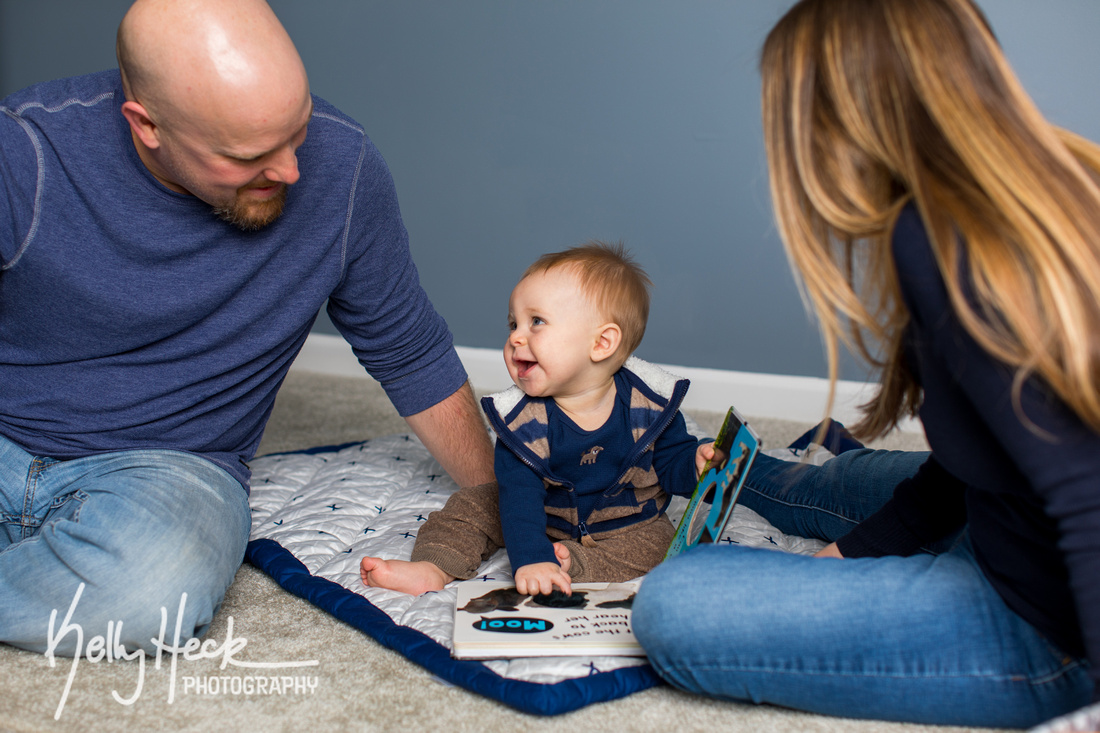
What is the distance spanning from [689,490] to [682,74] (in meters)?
1.19

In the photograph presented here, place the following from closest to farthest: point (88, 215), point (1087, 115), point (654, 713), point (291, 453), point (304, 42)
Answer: point (654, 713) < point (88, 215) < point (291, 453) < point (1087, 115) < point (304, 42)

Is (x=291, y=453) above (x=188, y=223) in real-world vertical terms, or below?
below

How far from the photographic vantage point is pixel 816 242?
2.48 feet

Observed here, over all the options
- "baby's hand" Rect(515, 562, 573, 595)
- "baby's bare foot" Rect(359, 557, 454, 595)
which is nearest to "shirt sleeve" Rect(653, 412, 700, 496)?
"baby's hand" Rect(515, 562, 573, 595)

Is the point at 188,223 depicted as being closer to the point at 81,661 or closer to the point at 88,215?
the point at 88,215

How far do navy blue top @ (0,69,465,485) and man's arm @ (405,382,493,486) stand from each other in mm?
204

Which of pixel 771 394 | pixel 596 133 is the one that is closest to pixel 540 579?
pixel 771 394

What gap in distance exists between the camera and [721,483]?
101 centimetres

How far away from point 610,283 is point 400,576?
456 mm

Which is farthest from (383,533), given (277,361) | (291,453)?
(291,453)

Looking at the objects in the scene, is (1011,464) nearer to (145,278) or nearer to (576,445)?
(576,445)

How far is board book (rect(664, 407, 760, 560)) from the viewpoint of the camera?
A: 97 centimetres

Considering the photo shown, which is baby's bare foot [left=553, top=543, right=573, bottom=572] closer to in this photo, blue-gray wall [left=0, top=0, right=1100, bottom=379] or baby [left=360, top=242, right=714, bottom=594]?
baby [left=360, top=242, right=714, bottom=594]

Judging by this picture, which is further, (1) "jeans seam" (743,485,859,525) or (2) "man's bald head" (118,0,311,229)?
(1) "jeans seam" (743,485,859,525)
